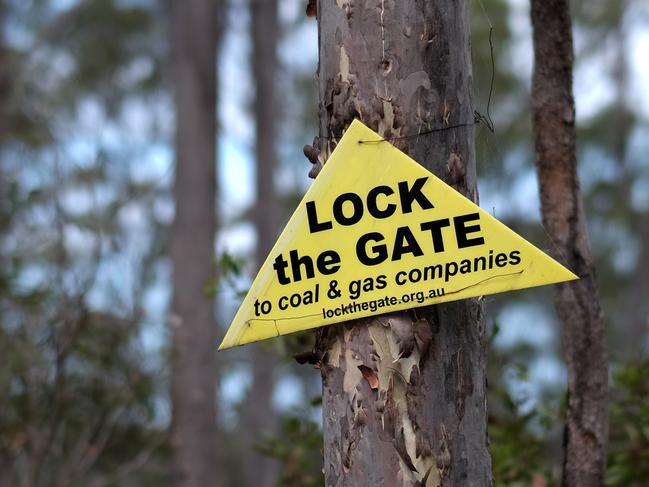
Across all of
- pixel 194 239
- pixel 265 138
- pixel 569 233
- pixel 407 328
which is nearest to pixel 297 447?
pixel 569 233

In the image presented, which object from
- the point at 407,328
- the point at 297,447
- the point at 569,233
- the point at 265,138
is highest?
the point at 265,138

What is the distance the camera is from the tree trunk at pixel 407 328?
73.3 inches

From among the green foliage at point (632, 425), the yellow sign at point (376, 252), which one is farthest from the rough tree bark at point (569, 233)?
the yellow sign at point (376, 252)

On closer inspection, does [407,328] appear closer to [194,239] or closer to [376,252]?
[376,252]

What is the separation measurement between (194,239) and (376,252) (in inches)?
330

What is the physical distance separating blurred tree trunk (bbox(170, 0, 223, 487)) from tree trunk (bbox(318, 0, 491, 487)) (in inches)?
257

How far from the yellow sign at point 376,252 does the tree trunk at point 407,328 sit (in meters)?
0.06

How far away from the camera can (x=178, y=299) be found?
991cm

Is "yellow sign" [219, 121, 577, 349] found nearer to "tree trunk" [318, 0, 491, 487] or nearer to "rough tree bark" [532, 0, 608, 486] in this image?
"tree trunk" [318, 0, 491, 487]

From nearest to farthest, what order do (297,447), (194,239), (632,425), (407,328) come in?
(407,328)
(632,425)
(297,447)
(194,239)

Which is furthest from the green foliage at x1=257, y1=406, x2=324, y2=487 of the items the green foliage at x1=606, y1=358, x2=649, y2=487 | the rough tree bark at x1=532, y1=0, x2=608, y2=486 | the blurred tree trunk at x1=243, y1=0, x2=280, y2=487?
the blurred tree trunk at x1=243, y1=0, x2=280, y2=487

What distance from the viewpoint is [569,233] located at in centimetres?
295

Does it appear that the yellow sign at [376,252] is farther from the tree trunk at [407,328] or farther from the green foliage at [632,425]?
the green foliage at [632,425]

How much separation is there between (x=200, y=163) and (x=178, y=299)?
5.49ft
